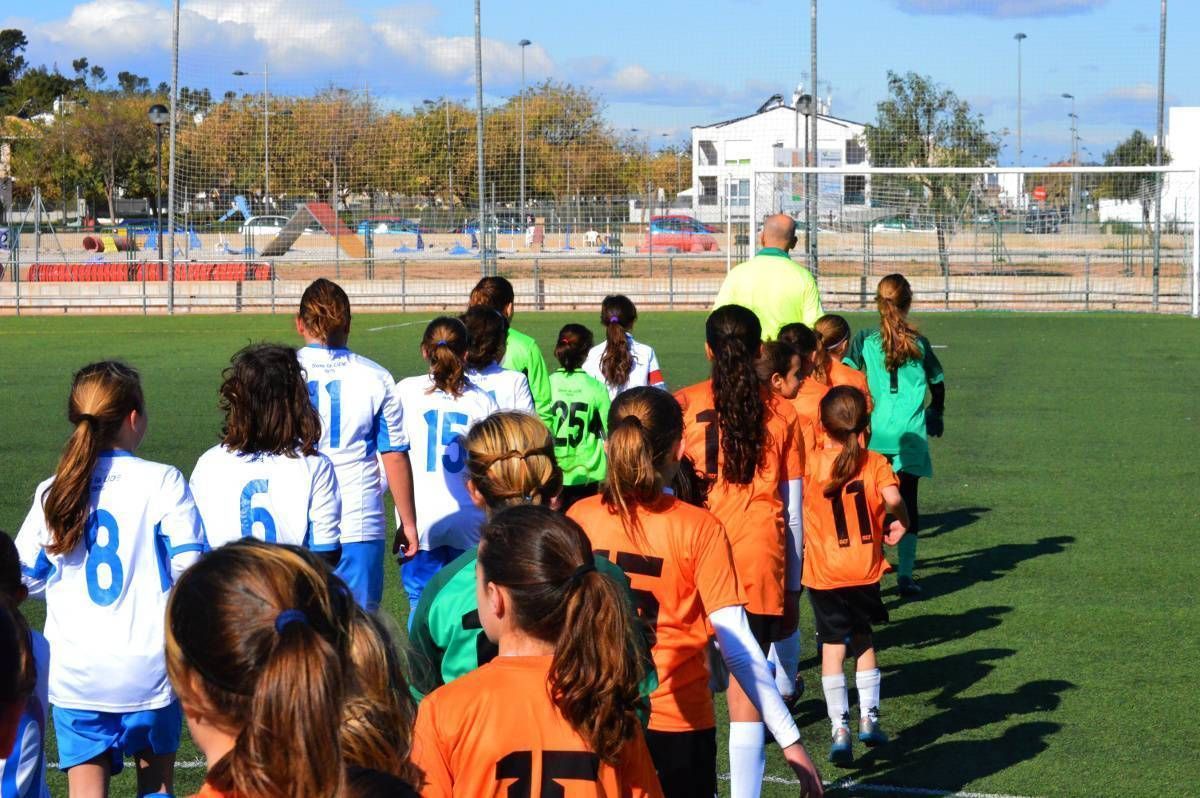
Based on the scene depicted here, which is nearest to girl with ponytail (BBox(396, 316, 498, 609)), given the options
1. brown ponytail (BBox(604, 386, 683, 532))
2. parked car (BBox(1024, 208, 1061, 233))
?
brown ponytail (BBox(604, 386, 683, 532))

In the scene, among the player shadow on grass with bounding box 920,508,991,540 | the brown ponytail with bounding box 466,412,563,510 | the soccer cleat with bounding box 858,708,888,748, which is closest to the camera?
the brown ponytail with bounding box 466,412,563,510

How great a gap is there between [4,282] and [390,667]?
38.3 meters

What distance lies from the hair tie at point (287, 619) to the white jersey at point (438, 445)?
12.8 feet

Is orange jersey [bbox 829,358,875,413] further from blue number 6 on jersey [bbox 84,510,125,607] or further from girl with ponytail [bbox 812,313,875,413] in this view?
blue number 6 on jersey [bbox 84,510,125,607]

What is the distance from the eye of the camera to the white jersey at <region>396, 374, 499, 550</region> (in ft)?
19.1

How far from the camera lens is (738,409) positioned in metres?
4.86

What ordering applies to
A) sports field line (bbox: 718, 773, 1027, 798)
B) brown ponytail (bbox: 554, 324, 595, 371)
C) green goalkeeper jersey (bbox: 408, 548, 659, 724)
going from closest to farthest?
green goalkeeper jersey (bbox: 408, 548, 659, 724) < sports field line (bbox: 718, 773, 1027, 798) < brown ponytail (bbox: 554, 324, 595, 371)

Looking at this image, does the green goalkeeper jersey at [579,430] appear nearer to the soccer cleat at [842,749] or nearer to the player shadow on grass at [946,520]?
the soccer cleat at [842,749]

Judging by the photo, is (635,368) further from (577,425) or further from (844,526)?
(844,526)

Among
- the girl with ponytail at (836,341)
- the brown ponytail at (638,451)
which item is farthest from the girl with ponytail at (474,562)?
the girl with ponytail at (836,341)

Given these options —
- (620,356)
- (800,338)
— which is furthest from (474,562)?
(620,356)

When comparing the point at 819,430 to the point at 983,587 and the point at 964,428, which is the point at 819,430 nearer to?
the point at 983,587

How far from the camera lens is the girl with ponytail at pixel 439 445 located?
5805 millimetres

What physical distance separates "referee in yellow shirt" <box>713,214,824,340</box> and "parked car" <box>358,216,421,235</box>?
86.2 feet
